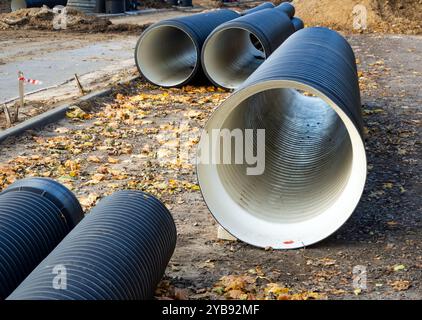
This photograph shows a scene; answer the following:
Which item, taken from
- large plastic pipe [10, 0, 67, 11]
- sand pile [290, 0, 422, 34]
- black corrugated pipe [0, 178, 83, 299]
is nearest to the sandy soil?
large plastic pipe [10, 0, 67, 11]

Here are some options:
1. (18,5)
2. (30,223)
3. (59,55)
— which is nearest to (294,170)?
(30,223)

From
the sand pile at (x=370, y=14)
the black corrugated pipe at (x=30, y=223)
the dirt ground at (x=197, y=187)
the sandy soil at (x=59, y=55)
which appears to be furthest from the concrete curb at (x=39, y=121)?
the sand pile at (x=370, y=14)

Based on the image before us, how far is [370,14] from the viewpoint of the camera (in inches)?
1030

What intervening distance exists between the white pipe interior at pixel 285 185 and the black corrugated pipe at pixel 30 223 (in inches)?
57.5

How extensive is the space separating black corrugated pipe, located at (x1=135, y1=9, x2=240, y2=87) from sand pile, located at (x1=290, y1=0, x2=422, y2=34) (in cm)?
1116

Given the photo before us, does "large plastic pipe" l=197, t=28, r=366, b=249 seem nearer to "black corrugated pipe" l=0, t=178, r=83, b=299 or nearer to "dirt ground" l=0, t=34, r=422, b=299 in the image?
"dirt ground" l=0, t=34, r=422, b=299

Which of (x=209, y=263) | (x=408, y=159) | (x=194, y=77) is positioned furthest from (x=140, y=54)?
(x=209, y=263)

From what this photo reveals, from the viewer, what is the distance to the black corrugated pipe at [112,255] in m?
4.07

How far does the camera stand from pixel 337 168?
7211mm

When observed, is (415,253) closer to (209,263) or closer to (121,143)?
(209,263)

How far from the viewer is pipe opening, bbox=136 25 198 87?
14.3 meters

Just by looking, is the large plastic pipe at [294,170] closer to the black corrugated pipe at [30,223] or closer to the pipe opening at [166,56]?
the black corrugated pipe at [30,223]

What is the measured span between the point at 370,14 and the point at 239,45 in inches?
453

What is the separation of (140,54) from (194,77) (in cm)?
130
